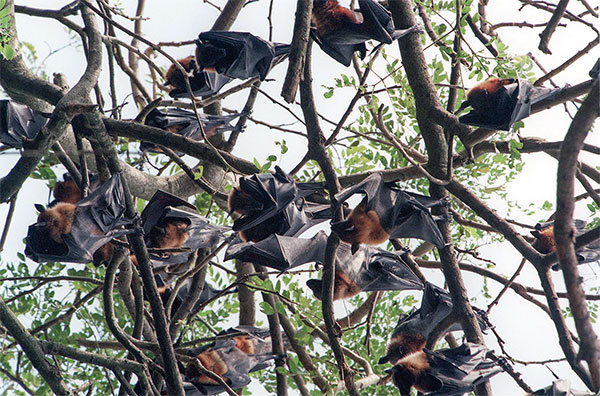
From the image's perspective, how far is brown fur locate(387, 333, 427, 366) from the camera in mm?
3631

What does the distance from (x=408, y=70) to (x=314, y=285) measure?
52.2 inches

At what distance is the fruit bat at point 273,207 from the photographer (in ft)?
9.95

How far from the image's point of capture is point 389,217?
10.2 ft

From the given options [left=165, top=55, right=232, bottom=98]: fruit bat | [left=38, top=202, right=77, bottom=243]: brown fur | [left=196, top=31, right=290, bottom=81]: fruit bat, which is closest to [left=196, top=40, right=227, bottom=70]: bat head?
[left=196, top=31, right=290, bottom=81]: fruit bat

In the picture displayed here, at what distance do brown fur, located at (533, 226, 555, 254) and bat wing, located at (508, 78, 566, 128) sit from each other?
0.94 meters

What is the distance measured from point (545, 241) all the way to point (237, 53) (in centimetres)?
215

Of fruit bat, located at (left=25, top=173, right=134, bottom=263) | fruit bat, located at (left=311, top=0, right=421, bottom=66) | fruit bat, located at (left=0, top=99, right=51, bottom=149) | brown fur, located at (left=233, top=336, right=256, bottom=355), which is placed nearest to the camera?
fruit bat, located at (left=25, top=173, right=134, bottom=263)

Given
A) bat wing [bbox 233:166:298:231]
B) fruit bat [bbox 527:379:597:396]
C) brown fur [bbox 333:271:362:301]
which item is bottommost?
fruit bat [bbox 527:379:597:396]

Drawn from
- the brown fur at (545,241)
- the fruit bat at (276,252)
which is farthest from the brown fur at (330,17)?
Answer: the brown fur at (545,241)

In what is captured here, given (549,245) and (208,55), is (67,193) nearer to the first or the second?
(208,55)

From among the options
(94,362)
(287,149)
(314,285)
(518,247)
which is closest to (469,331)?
(518,247)

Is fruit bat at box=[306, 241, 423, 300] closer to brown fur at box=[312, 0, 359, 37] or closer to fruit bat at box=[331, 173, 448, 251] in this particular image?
fruit bat at box=[331, 173, 448, 251]

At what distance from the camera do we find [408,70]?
11.2 ft

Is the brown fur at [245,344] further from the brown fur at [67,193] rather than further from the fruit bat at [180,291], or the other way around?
the brown fur at [67,193]
